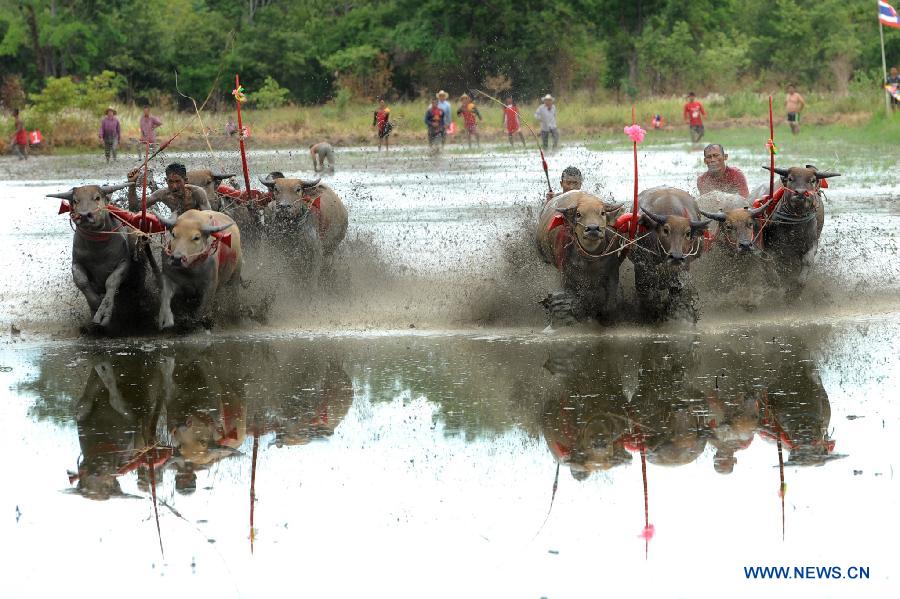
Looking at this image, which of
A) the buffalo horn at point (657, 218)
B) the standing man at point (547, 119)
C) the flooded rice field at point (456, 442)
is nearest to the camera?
the flooded rice field at point (456, 442)

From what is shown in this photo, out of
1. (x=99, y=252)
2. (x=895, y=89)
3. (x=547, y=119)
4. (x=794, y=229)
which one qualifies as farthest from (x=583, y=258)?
(x=895, y=89)

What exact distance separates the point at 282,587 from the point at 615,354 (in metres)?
5.64

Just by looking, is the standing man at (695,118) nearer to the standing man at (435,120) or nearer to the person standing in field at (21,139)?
the standing man at (435,120)

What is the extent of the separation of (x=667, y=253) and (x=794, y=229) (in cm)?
213

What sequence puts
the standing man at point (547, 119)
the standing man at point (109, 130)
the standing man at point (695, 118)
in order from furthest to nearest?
the standing man at point (695, 118) → the standing man at point (109, 130) → the standing man at point (547, 119)

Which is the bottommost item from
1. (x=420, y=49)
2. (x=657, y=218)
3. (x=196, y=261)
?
(x=196, y=261)

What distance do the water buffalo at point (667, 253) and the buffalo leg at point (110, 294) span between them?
474 centimetres

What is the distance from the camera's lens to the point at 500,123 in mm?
46688

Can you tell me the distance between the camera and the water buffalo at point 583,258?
12.5 m

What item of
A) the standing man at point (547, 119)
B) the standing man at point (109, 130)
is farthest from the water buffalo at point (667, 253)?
the standing man at point (109, 130)

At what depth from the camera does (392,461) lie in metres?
8.54

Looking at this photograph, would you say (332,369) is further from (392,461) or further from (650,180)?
(650,180)

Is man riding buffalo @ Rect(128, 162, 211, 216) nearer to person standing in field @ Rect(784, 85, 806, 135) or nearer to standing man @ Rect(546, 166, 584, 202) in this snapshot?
standing man @ Rect(546, 166, 584, 202)

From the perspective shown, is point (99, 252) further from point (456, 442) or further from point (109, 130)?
point (109, 130)
